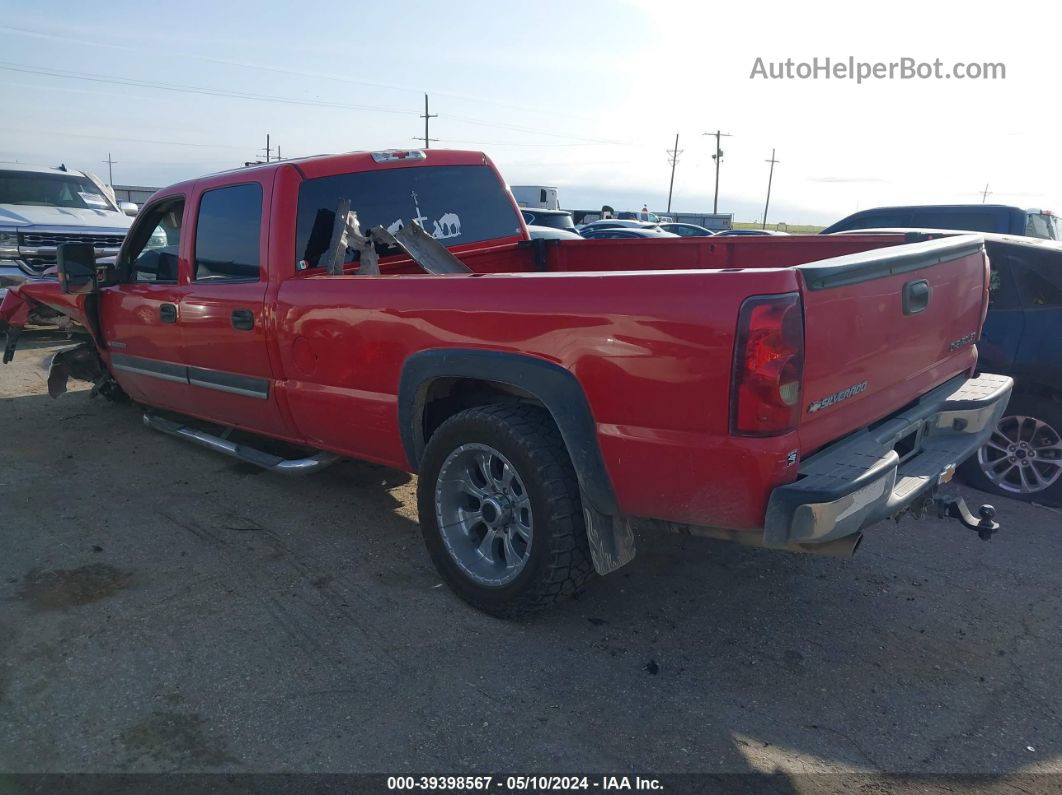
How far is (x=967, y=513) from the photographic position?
3.31 meters

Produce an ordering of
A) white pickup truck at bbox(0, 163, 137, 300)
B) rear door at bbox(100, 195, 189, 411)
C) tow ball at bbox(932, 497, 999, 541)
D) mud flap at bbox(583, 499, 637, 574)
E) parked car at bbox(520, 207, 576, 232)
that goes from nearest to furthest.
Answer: mud flap at bbox(583, 499, 637, 574), tow ball at bbox(932, 497, 999, 541), rear door at bbox(100, 195, 189, 411), white pickup truck at bbox(0, 163, 137, 300), parked car at bbox(520, 207, 576, 232)

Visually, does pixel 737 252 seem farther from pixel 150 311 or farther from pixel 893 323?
pixel 150 311

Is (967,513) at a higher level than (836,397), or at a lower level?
lower

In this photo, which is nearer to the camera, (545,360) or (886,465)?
(886,465)

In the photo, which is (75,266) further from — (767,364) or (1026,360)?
(1026,360)

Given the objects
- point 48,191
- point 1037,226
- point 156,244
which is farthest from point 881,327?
point 48,191

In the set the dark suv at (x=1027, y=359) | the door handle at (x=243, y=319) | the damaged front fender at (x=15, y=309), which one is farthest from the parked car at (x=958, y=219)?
the damaged front fender at (x=15, y=309)

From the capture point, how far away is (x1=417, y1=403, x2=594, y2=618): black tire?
10.3 feet

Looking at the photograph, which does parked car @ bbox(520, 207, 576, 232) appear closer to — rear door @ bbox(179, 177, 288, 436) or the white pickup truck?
the white pickup truck

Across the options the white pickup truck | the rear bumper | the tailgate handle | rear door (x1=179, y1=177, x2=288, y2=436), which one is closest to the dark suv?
the rear bumper

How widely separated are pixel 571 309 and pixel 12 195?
1093 cm

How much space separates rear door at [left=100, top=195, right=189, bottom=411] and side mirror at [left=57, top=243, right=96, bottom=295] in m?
0.18

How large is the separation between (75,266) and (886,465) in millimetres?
5241

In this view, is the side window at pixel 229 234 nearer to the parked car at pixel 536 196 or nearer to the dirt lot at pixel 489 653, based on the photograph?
the dirt lot at pixel 489 653
